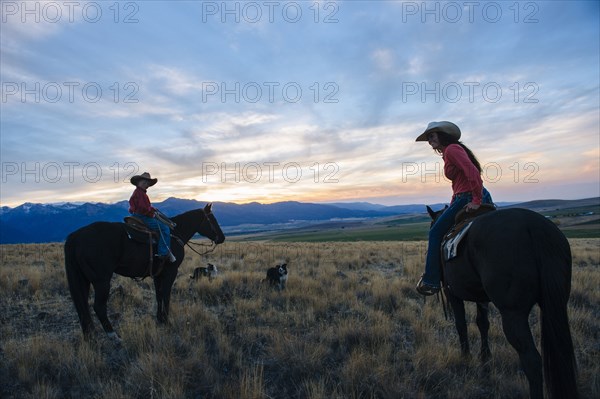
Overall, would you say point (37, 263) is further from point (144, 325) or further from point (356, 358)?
point (356, 358)

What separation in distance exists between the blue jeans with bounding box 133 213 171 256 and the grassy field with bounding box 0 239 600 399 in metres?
1.40

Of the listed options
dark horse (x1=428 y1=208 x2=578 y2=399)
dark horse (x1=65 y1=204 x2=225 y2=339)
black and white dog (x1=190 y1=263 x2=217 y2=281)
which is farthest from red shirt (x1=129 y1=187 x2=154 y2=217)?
dark horse (x1=428 y1=208 x2=578 y2=399)

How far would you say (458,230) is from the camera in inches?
174

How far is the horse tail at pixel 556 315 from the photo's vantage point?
3.26 metres

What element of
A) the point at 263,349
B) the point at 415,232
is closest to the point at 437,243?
the point at 263,349

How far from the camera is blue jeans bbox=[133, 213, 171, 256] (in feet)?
23.0

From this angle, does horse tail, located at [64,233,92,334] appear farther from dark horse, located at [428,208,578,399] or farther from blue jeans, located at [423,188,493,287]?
dark horse, located at [428,208,578,399]

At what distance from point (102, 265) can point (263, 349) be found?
338 cm

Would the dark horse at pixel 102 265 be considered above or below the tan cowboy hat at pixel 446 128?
below

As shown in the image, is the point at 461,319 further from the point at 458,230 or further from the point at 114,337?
the point at 114,337

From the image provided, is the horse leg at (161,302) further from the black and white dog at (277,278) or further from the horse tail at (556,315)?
the horse tail at (556,315)

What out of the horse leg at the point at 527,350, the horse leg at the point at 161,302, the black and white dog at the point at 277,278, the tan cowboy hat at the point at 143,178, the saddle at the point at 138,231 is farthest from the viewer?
the black and white dog at the point at 277,278

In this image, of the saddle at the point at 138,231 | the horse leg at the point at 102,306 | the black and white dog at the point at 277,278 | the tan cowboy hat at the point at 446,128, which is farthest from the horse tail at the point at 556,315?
the black and white dog at the point at 277,278

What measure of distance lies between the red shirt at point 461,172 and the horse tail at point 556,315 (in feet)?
3.41
